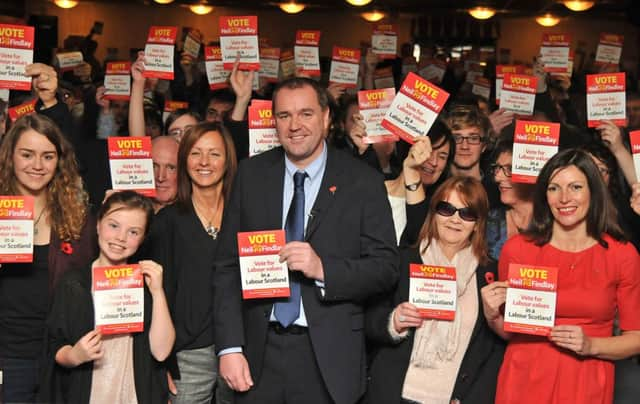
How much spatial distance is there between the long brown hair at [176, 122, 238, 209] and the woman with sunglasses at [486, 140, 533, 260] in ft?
3.74

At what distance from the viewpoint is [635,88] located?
7.23 m

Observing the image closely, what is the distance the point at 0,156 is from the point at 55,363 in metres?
0.92

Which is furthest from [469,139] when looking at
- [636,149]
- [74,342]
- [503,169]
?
[74,342]

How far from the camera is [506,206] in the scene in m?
4.32

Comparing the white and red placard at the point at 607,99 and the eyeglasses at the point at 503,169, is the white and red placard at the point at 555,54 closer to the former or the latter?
the white and red placard at the point at 607,99

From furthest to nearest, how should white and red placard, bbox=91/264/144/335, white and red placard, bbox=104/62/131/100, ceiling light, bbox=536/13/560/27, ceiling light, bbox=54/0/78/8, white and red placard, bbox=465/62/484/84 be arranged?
ceiling light, bbox=536/13/560/27
ceiling light, bbox=54/0/78/8
white and red placard, bbox=465/62/484/84
white and red placard, bbox=104/62/131/100
white and red placard, bbox=91/264/144/335

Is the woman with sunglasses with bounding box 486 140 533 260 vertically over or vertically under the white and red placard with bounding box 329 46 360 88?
under

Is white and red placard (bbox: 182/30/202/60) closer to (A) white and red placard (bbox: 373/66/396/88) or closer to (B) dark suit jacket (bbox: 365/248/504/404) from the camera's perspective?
(A) white and red placard (bbox: 373/66/396/88)

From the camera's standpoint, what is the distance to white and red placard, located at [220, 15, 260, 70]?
5.11 m

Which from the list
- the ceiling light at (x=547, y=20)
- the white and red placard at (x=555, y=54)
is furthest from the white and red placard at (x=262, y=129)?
the ceiling light at (x=547, y=20)

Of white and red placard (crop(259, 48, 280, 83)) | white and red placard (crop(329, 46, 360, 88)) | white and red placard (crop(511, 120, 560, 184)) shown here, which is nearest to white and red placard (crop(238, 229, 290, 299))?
white and red placard (crop(511, 120, 560, 184))

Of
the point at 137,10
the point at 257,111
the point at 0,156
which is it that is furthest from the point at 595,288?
the point at 137,10

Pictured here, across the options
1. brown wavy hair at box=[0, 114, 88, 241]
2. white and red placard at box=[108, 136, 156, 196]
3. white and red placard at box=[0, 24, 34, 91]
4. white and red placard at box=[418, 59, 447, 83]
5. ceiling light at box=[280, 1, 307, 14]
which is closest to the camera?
brown wavy hair at box=[0, 114, 88, 241]

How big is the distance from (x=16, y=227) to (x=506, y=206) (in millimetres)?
2120
